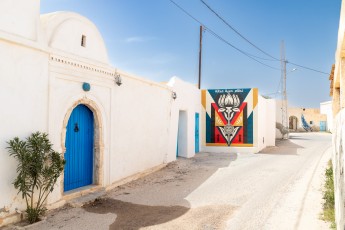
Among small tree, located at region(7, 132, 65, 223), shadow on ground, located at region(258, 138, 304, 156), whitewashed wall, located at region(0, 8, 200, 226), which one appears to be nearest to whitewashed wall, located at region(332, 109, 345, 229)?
small tree, located at region(7, 132, 65, 223)

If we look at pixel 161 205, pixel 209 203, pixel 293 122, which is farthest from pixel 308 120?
pixel 161 205

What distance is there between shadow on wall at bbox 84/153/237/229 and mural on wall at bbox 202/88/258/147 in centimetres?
689

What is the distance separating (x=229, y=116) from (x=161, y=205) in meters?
11.2

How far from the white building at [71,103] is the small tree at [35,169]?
0.20 meters

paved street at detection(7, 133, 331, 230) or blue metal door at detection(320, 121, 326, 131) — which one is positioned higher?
blue metal door at detection(320, 121, 326, 131)

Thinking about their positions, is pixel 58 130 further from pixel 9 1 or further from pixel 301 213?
pixel 301 213

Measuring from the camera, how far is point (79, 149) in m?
7.67

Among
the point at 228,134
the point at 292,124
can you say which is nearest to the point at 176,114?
the point at 228,134

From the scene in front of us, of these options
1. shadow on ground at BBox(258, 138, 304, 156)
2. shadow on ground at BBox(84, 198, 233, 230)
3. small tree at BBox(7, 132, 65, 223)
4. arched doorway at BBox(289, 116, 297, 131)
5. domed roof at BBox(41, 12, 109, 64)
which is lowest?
shadow on ground at BBox(84, 198, 233, 230)

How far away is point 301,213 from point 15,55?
6.53 m

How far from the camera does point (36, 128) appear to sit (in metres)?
6.05

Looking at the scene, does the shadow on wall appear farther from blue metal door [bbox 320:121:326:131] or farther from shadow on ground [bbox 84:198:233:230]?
blue metal door [bbox 320:121:326:131]

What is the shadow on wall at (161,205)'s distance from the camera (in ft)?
19.5

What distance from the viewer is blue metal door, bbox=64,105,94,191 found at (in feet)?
24.0
